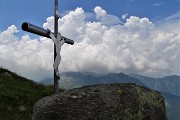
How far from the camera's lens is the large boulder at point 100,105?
1075 centimetres

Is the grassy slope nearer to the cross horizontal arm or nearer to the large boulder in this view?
the cross horizontal arm

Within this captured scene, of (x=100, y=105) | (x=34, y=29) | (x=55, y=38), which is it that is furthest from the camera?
(x=55, y=38)

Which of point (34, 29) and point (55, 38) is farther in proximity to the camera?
point (55, 38)

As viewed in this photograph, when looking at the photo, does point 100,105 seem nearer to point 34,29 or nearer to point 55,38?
point 34,29

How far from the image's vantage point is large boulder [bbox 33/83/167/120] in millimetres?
10750

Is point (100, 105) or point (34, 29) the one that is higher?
point (34, 29)

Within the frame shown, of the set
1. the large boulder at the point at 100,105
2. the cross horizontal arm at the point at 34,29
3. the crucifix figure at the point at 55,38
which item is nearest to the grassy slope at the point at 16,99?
the crucifix figure at the point at 55,38

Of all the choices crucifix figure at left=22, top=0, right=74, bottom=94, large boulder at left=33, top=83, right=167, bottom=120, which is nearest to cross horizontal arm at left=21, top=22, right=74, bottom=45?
crucifix figure at left=22, top=0, right=74, bottom=94

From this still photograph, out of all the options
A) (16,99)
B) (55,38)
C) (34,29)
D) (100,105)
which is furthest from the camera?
(16,99)

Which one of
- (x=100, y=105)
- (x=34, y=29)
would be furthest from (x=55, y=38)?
(x=100, y=105)

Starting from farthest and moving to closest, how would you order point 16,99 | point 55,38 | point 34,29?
1. point 16,99
2. point 55,38
3. point 34,29

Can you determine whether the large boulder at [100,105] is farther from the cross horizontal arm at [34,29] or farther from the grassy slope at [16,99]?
the grassy slope at [16,99]

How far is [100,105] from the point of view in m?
11.0

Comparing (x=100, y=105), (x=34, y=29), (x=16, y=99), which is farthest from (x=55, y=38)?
(x=16, y=99)
